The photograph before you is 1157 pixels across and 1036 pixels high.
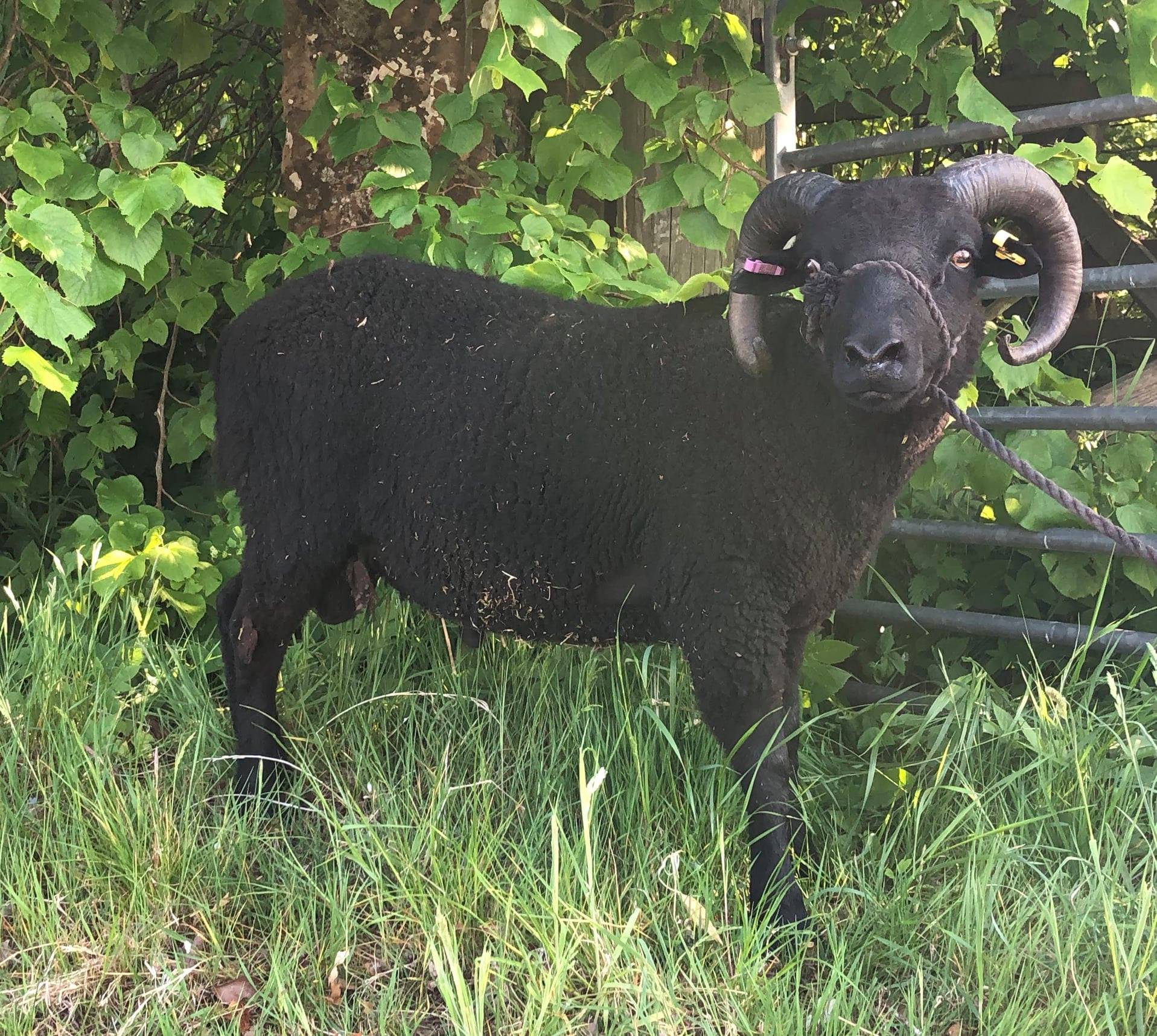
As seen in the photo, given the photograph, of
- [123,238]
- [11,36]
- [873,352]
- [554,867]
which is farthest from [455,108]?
[554,867]

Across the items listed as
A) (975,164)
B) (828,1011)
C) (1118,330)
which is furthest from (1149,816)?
(1118,330)

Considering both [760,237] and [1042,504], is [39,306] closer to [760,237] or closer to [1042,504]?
[760,237]

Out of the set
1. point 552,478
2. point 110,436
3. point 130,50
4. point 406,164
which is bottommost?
point 110,436

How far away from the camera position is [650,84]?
3299 millimetres

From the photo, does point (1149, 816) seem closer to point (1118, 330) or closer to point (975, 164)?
point (975, 164)

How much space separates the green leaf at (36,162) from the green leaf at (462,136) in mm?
1162

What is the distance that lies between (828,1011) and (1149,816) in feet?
2.98

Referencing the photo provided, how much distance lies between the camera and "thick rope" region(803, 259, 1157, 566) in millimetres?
2275

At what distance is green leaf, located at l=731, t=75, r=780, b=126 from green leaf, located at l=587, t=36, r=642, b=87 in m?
0.34

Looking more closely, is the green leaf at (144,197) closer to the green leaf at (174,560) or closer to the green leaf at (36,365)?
the green leaf at (36,365)

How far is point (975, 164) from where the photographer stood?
7.96ft

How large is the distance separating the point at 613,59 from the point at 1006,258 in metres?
1.46

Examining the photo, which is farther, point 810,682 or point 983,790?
point 810,682

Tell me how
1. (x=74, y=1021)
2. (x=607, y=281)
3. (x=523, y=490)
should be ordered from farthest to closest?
1. (x=607, y=281)
2. (x=523, y=490)
3. (x=74, y=1021)
